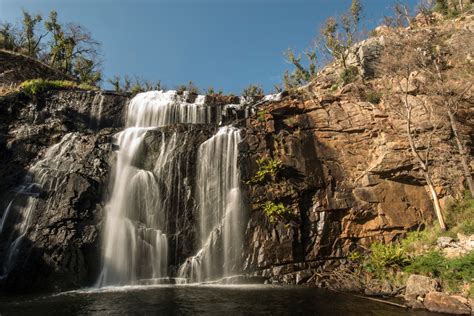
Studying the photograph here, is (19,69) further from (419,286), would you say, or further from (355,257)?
(419,286)

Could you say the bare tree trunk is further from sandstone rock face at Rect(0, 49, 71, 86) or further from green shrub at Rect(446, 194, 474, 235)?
sandstone rock face at Rect(0, 49, 71, 86)

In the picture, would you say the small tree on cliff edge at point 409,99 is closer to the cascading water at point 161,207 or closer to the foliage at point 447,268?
the foliage at point 447,268

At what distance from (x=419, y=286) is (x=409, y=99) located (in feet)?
41.8

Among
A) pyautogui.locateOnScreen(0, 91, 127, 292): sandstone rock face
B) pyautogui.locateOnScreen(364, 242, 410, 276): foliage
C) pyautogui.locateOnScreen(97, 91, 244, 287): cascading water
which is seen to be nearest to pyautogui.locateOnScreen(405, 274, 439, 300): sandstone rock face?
pyautogui.locateOnScreen(364, 242, 410, 276): foliage

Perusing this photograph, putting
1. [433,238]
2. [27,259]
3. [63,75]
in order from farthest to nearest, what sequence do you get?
[63,75] < [433,238] < [27,259]

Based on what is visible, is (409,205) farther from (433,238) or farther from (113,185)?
(113,185)

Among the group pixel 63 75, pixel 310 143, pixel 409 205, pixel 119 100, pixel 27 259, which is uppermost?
pixel 63 75

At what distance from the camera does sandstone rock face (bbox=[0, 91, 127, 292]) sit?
1506 centimetres

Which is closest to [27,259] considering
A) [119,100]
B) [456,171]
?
[119,100]

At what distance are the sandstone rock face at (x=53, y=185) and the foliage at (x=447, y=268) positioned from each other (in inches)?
553

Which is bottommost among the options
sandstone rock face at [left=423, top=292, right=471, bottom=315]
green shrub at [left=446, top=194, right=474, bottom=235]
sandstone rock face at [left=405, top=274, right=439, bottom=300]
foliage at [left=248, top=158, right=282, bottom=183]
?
sandstone rock face at [left=423, top=292, right=471, bottom=315]

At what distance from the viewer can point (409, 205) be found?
18.4m

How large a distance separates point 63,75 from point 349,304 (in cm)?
3836

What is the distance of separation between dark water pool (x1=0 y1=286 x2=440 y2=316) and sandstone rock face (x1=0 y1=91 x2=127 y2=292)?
1.87 m
